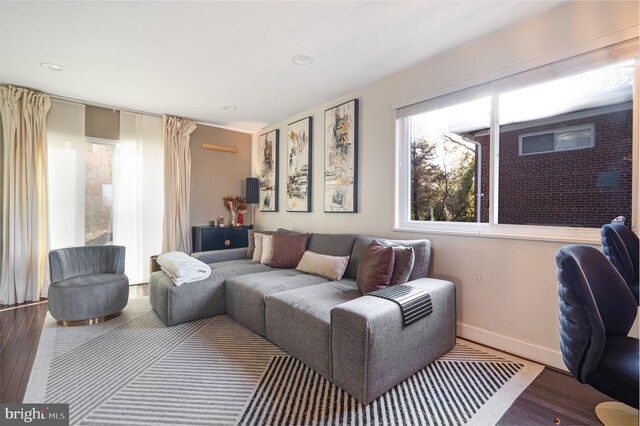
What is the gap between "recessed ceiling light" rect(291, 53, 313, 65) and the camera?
2.57 metres

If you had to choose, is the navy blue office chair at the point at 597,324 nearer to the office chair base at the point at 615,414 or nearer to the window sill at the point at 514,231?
the office chair base at the point at 615,414

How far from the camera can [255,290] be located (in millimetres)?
2516

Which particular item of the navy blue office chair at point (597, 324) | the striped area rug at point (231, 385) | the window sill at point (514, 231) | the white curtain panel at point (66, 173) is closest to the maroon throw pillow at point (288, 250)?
the striped area rug at point (231, 385)

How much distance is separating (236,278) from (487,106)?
2821mm

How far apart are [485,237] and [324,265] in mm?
1480

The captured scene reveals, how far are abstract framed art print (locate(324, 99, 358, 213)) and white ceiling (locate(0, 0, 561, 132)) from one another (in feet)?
0.87

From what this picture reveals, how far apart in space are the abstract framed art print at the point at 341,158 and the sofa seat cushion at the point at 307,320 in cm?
126

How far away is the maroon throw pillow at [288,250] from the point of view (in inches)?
131

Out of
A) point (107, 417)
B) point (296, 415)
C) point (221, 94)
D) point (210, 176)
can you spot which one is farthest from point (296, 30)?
point (210, 176)

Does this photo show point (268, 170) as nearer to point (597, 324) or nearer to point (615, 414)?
point (597, 324)

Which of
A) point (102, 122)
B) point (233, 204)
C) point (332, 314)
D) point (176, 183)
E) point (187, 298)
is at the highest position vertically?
point (102, 122)

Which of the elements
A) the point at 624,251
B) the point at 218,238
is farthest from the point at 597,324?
the point at 218,238

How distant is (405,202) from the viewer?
296 cm

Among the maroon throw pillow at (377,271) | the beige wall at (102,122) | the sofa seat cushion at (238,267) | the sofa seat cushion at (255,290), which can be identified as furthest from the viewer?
the beige wall at (102,122)
